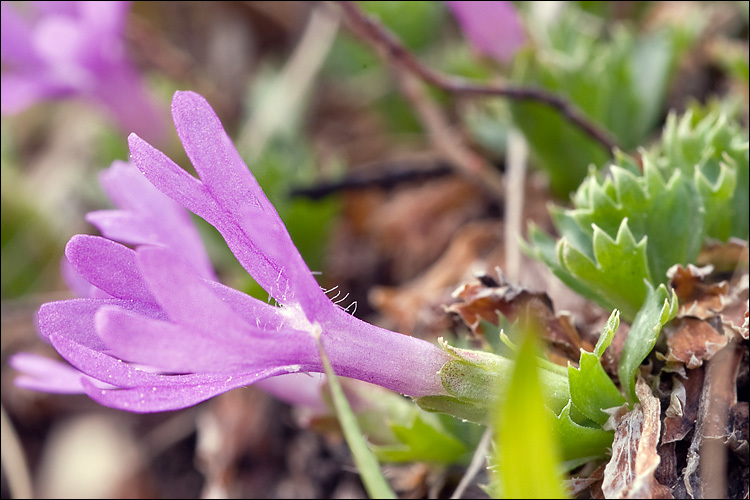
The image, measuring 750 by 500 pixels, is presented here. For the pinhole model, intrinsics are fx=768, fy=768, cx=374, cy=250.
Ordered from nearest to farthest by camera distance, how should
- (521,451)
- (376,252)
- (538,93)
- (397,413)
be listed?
(521,451)
(397,413)
(538,93)
(376,252)

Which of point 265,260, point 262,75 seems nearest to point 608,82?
point 265,260

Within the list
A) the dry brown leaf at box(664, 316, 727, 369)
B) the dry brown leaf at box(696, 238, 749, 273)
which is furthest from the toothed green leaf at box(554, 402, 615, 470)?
the dry brown leaf at box(696, 238, 749, 273)

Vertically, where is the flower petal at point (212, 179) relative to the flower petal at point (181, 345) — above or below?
above

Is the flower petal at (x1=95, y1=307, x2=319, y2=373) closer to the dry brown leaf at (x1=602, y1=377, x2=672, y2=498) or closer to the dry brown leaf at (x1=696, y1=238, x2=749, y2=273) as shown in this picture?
the dry brown leaf at (x1=602, y1=377, x2=672, y2=498)

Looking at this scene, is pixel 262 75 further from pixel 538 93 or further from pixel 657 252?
pixel 657 252

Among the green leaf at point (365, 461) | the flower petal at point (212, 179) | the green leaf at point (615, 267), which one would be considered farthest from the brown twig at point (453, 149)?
the green leaf at point (365, 461)

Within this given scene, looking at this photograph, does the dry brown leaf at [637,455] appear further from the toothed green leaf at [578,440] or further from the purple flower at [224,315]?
the purple flower at [224,315]

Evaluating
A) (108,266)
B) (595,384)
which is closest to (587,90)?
(595,384)
